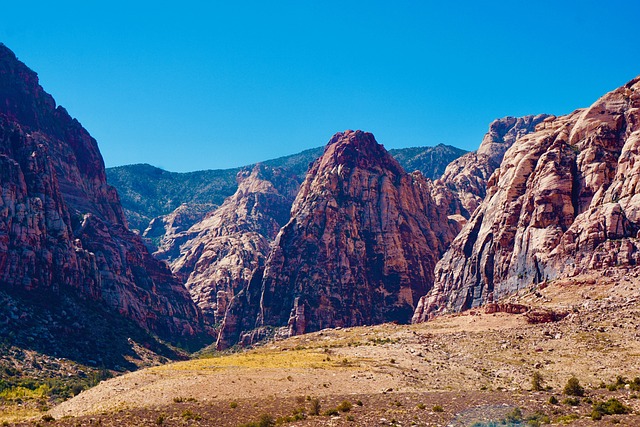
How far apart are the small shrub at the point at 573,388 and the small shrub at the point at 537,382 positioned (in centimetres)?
302

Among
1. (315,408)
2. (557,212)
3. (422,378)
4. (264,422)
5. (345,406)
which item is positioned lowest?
(422,378)

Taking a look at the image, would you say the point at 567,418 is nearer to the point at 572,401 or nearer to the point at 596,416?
the point at 596,416

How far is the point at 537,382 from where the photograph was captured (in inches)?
2773

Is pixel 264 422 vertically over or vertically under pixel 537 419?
over

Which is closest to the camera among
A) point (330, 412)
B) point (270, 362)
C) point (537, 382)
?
point (330, 412)

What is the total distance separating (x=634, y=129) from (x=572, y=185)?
18.3 meters

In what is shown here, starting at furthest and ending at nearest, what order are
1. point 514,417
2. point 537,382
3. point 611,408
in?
point 537,382 < point 611,408 < point 514,417

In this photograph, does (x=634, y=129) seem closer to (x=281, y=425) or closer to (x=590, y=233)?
(x=590, y=233)

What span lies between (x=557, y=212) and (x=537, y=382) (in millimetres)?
78475

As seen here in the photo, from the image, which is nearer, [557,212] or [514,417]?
[514,417]

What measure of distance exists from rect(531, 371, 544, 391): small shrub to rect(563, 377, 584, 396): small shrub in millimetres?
3017

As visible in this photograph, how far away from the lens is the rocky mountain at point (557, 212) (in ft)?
405

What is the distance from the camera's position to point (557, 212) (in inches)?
5566

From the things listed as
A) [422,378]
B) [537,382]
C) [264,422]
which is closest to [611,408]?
[537,382]
